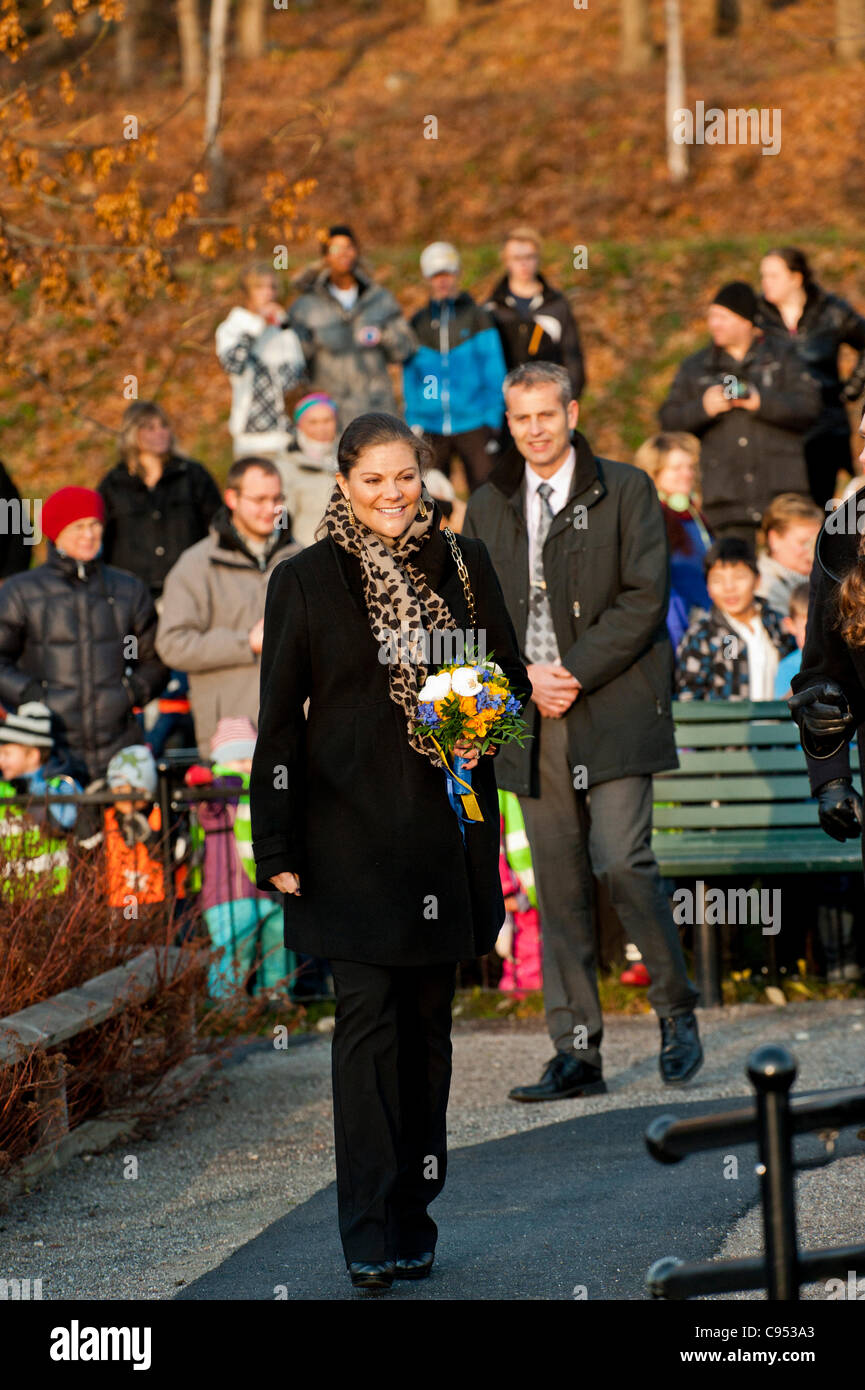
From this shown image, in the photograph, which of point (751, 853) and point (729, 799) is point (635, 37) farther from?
point (751, 853)

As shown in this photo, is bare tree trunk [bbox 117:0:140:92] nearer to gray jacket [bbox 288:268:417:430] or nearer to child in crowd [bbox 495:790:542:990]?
gray jacket [bbox 288:268:417:430]

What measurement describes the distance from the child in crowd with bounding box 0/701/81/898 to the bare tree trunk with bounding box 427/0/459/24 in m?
35.4

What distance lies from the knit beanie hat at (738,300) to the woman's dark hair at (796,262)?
0.30 metres

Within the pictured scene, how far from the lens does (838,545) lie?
5062mm

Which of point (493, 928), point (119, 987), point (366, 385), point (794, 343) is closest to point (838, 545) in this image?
point (493, 928)

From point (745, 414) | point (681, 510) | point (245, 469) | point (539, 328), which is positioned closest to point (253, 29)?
point (539, 328)

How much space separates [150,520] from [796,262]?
4497mm

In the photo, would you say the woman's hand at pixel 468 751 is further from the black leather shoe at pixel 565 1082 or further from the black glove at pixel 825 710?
the black leather shoe at pixel 565 1082

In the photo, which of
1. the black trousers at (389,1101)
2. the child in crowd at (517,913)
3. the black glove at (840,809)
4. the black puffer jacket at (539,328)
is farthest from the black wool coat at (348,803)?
the black puffer jacket at (539,328)

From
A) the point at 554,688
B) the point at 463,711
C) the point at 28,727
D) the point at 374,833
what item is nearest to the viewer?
the point at 463,711

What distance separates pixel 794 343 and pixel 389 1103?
834 centimetres

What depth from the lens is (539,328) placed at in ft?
43.8
